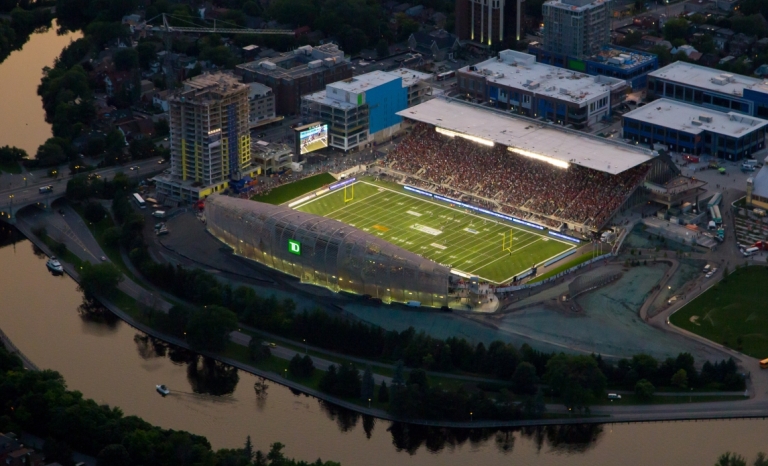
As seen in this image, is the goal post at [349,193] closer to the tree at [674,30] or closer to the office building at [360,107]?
→ the office building at [360,107]

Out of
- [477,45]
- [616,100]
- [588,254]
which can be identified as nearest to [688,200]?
[588,254]

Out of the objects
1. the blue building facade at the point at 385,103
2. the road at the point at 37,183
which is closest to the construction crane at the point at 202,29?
the blue building facade at the point at 385,103

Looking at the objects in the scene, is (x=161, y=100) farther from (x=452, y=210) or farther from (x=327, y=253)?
(x=327, y=253)

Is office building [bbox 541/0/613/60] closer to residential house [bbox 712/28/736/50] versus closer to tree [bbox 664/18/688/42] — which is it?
tree [bbox 664/18/688/42]

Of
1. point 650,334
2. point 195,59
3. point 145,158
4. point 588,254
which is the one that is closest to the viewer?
point 650,334

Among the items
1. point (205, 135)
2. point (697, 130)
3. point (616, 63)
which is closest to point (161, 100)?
point (205, 135)

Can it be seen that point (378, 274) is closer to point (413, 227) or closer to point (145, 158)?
point (413, 227)

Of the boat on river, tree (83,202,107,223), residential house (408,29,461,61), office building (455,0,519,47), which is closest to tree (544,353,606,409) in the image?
the boat on river
